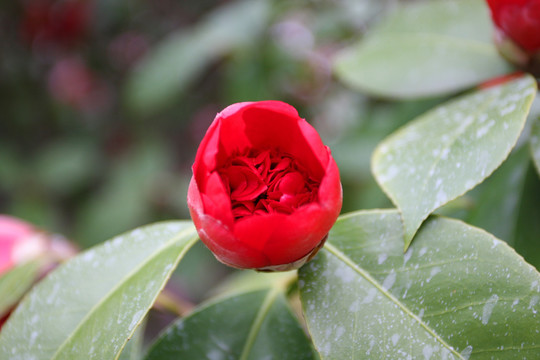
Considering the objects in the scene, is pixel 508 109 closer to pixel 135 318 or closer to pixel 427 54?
pixel 427 54

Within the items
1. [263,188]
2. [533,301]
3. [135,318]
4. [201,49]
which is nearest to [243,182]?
[263,188]

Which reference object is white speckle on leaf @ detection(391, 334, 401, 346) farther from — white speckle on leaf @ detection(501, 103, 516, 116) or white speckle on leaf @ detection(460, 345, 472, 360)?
white speckle on leaf @ detection(501, 103, 516, 116)

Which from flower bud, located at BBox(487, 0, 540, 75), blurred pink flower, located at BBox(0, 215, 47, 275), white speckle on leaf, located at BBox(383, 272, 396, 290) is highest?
flower bud, located at BBox(487, 0, 540, 75)

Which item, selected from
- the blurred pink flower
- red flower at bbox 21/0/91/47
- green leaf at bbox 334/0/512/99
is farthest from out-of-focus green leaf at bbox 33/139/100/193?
green leaf at bbox 334/0/512/99

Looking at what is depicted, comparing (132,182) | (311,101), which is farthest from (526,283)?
(132,182)

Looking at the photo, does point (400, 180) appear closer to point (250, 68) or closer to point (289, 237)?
point (289, 237)

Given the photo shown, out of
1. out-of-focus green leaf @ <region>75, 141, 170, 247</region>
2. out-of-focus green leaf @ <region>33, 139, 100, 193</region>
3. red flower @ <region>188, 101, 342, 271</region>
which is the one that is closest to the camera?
red flower @ <region>188, 101, 342, 271</region>
